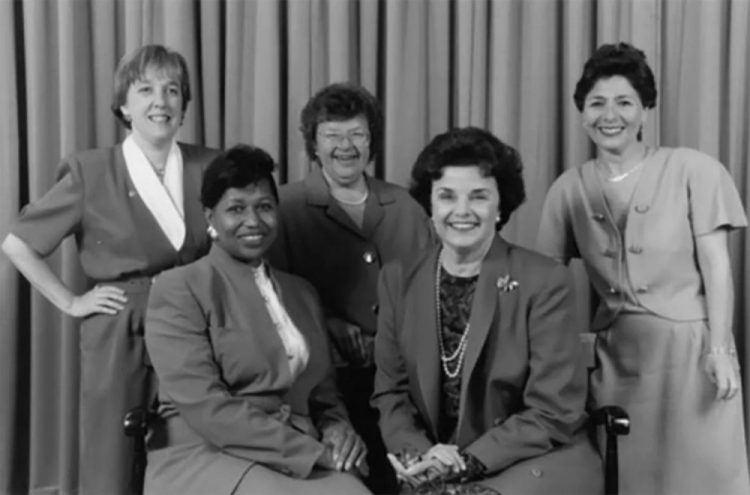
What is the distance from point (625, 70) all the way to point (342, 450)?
1158mm

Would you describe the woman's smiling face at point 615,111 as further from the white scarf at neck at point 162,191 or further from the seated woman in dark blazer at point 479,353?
the white scarf at neck at point 162,191

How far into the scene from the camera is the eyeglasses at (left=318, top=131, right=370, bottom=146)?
8.82ft

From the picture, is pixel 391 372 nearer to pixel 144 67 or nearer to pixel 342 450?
pixel 342 450

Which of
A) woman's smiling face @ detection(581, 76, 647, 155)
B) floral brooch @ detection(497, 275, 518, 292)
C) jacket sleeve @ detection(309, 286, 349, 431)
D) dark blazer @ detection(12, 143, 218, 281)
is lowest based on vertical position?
jacket sleeve @ detection(309, 286, 349, 431)

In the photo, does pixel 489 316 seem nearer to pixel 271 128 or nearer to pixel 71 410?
pixel 271 128

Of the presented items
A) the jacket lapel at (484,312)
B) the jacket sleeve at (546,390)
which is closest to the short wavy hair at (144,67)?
the jacket lapel at (484,312)

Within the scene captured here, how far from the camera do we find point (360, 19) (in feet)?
10.6

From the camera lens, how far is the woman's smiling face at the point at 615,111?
2.56 meters

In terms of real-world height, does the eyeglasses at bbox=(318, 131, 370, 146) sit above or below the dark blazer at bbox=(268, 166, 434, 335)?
above

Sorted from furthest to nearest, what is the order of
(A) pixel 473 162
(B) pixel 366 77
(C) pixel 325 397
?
(B) pixel 366 77
(C) pixel 325 397
(A) pixel 473 162

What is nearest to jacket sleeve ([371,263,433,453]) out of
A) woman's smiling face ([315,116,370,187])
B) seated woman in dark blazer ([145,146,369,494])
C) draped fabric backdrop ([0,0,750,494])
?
seated woman in dark blazer ([145,146,369,494])

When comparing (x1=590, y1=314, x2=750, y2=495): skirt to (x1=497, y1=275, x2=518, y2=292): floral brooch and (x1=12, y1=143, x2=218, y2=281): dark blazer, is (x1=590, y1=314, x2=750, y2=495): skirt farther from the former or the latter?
(x1=12, y1=143, x2=218, y2=281): dark blazer

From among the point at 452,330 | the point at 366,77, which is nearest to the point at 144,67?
the point at 366,77

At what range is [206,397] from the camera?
87.5 inches
